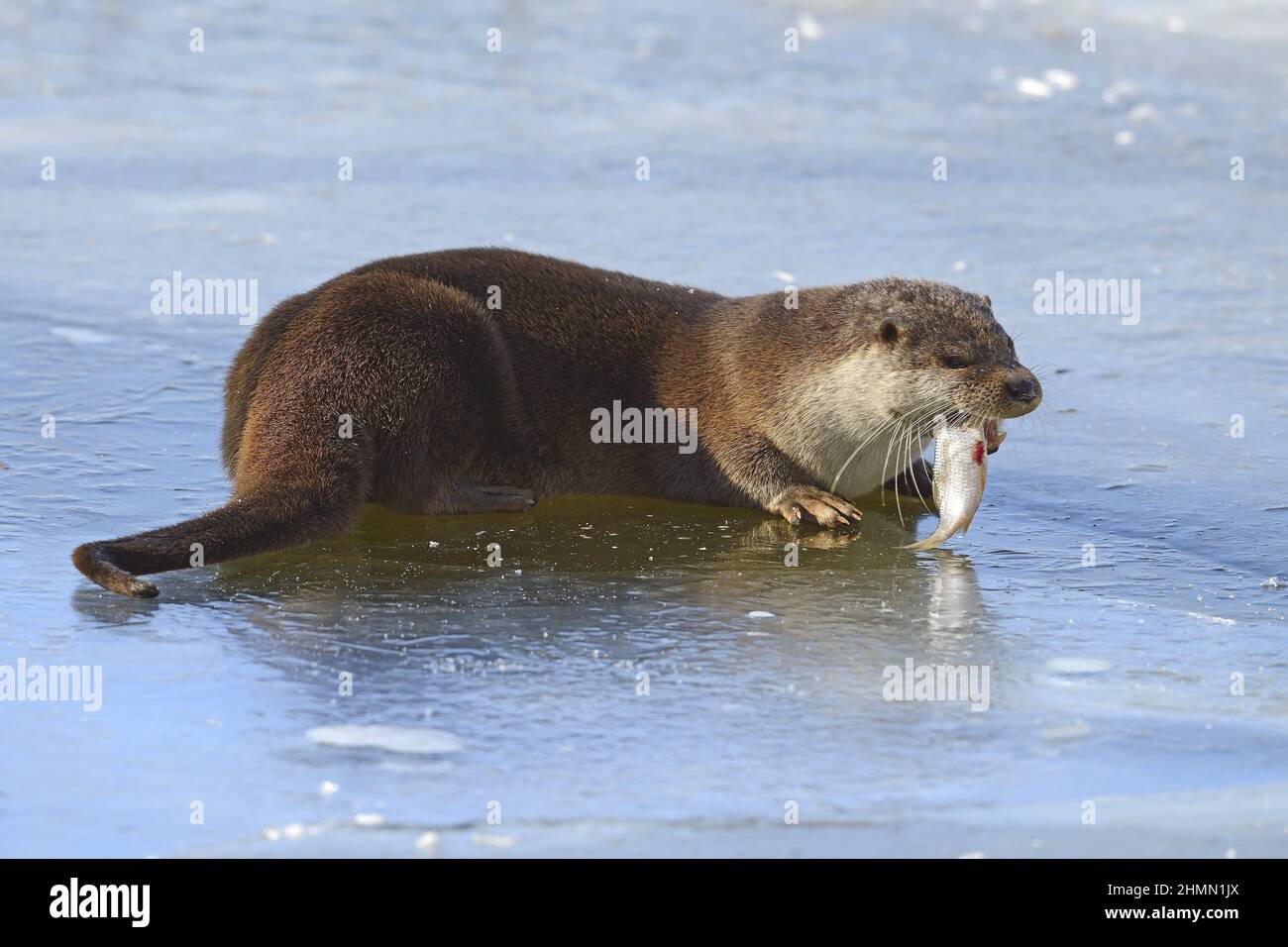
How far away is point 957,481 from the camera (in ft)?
13.8

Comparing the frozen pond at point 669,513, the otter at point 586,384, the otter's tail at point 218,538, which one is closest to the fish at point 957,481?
the frozen pond at point 669,513

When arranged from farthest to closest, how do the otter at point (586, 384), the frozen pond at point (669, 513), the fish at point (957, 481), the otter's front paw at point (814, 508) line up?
the otter's front paw at point (814, 508) → the otter at point (586, 384) → the fish at point (957, 481) → the frozen pond at point (669, 513)

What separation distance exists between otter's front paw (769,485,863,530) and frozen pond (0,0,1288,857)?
8cm

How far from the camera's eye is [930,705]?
3176 mm

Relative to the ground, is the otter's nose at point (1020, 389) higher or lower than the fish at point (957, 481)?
higher

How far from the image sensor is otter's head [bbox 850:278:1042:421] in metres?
4.46

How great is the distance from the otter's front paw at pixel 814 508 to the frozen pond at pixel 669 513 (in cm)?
8

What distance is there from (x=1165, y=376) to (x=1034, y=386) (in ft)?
4.05

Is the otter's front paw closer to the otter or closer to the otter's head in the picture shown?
the otter

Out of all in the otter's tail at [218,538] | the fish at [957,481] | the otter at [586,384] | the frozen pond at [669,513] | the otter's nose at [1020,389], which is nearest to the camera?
the frozen pond at [669,513]

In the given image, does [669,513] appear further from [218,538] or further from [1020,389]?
[218,538]

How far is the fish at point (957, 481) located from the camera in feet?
13.6

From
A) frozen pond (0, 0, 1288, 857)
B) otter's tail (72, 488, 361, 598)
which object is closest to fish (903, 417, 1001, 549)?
frozen pond (0, 0, 1288, 857)

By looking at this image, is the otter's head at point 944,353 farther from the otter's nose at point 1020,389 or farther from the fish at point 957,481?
the fish at point 957,481
